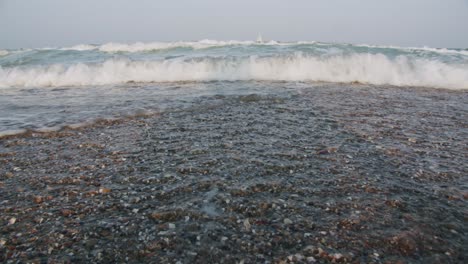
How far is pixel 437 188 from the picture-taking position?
2.90 metres

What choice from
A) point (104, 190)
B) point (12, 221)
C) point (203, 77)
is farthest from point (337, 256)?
point (203, 77)

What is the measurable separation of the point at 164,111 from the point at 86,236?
3.94 meters

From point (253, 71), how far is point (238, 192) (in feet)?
30.2

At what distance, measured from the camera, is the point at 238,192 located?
2.80 meters

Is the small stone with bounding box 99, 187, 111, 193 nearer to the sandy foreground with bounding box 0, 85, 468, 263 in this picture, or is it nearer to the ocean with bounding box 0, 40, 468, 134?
the sandy foreground with bounding box 0, 85, 468, 263

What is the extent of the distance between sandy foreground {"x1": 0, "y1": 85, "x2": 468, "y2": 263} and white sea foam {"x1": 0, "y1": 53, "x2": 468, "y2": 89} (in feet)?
19.7

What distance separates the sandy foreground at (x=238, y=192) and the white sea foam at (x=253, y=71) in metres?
5.99

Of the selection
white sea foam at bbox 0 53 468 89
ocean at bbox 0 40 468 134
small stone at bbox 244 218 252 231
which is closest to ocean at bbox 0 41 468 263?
small stone at bbox 244 218 252 231

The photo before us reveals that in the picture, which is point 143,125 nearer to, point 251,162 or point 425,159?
point 251,162

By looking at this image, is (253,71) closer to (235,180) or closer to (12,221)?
(235,180)

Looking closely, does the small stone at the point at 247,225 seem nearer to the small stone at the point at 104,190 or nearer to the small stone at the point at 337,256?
the small stone at the point at 337,256

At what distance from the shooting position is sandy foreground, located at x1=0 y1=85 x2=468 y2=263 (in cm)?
209

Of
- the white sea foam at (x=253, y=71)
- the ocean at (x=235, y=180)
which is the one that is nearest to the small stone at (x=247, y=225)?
the ocean at (x=235, y=180)

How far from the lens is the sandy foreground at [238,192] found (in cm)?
209
